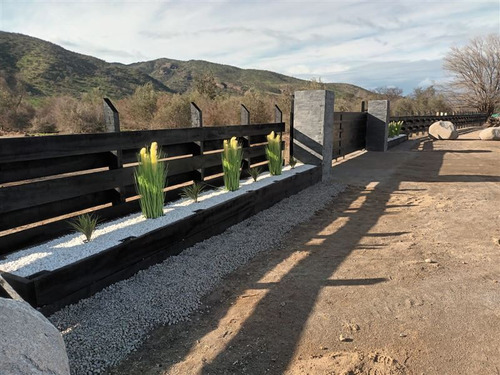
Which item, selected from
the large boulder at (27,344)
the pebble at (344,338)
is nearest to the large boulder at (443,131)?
the pebble at (344,338)

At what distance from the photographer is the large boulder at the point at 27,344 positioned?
135 cm

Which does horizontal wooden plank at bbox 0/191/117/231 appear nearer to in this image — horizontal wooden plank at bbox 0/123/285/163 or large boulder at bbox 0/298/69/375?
horizontal wooden plank at bbox 0/123/285/163

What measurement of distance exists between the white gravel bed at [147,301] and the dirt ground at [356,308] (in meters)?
0.12

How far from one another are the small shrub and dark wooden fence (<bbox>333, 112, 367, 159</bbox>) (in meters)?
3.73

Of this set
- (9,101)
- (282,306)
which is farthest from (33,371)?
(9,101)

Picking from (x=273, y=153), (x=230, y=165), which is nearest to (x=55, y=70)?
(x=273, y=153)

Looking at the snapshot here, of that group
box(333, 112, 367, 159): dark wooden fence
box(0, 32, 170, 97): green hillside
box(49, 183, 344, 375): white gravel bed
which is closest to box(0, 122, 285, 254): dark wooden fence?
box(49, 183, 344, 375): white gravel bed

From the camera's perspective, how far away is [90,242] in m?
3.28

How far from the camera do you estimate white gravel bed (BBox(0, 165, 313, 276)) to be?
281 cm

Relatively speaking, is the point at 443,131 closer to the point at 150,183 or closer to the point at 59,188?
the point at 150,183

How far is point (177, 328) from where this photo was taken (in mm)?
2547

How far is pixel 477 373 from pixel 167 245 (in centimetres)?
277

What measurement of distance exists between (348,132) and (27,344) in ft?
38.7

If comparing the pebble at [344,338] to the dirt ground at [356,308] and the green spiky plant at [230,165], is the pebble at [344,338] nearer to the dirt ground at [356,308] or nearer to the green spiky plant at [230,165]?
the dirt ground at [356,308]
